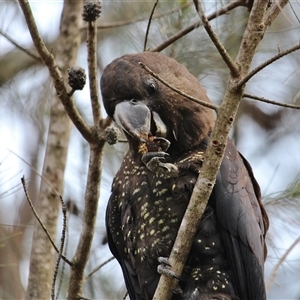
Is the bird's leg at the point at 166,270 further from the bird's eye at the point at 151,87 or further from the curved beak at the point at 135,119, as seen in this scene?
the bird's eye at the point at 151,87

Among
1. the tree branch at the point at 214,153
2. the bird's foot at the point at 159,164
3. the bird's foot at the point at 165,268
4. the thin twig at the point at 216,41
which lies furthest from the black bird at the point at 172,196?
the thin twig at the point at 216,41

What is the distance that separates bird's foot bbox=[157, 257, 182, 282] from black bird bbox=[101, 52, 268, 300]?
0.37 ft

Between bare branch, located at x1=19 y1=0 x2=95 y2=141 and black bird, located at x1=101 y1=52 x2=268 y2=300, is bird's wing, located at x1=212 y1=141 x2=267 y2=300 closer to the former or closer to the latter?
black bird, located at x1=101 y1=52 x2=268 y2=300

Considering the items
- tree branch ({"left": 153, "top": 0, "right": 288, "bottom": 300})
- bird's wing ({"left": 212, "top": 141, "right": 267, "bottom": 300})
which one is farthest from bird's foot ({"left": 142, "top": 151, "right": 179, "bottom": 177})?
tree branch ({"left": 153, "top": 0, "right": 288, "bottom": 300})

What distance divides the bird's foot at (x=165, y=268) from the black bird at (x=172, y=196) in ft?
0.37

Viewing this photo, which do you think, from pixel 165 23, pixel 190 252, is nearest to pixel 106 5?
pixel 165 23

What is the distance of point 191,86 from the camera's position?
4.16 metres

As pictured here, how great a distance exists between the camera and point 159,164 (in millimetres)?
3713

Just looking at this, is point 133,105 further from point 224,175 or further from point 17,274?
point 17,274

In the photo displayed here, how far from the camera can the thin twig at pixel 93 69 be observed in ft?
13.0

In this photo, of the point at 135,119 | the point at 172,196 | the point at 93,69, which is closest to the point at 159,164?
the point at 172,196

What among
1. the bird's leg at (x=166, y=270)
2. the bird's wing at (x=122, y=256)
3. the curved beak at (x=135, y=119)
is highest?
the curved beak at (x=135, y=119)

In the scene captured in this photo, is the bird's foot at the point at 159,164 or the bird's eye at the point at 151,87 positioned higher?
the bird's eye at the point at 151,87

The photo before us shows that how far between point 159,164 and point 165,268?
1.86 ft
